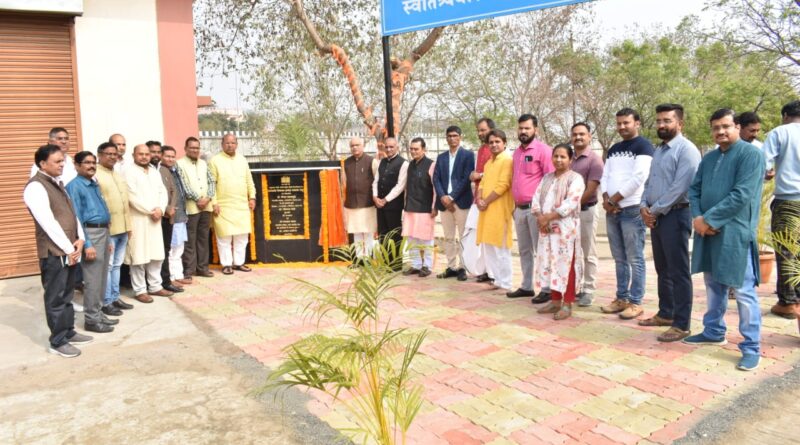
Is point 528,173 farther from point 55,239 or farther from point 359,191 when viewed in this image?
point 55,239

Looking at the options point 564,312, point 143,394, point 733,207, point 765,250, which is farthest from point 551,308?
point 143,394

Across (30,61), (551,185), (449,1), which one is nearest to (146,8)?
(30,61)

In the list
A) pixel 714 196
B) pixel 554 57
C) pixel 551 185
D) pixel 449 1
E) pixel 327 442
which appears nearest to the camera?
pixel 327 442

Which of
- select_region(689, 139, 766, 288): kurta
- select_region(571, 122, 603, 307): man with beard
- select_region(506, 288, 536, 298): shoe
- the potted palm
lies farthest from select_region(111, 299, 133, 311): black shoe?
the potted palm

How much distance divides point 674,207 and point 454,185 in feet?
8.97

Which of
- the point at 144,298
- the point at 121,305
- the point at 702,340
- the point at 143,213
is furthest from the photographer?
the point at 144,298

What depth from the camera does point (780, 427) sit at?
316cm

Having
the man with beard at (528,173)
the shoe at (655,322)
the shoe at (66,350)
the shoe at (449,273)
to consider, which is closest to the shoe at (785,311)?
the shoe at (655,322)

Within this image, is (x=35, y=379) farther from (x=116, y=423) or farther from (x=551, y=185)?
(x=551, y=185)

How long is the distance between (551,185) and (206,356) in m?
3.21

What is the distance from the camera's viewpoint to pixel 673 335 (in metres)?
4.45

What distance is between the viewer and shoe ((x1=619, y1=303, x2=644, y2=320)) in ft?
16.8

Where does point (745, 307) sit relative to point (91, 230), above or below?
below

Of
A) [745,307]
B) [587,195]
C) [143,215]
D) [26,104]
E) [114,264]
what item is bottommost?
[745,307]
